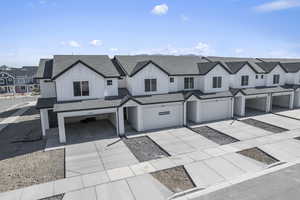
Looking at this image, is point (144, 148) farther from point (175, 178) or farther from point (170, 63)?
point (170, 63)

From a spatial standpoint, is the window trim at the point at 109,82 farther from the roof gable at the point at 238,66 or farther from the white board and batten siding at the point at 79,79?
the roof gable at the point at 238,66

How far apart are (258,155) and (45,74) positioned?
1969 centimetres

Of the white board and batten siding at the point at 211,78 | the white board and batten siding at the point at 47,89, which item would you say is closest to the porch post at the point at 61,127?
the white board and batten siding at the point at 47,89

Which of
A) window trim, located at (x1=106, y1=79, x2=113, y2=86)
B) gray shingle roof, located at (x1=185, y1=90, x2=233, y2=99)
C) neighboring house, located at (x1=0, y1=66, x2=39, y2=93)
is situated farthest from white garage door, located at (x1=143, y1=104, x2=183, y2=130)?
neighboring house, located at (x1=0, y1=66, x2=39, y2=93)

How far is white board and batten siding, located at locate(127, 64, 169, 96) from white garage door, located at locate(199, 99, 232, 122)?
15.7ft

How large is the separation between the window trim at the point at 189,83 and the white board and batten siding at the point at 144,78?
287cm

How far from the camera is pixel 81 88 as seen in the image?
695 inches

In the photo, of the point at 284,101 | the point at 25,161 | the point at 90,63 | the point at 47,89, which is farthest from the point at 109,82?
the point at 284,101

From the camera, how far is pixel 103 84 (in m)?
18.3

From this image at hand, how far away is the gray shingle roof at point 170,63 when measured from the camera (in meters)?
21.2

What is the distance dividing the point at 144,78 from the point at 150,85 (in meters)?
0.98

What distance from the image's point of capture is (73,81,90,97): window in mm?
17438

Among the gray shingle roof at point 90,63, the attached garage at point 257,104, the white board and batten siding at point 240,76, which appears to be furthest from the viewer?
the attached garage at point 257,104

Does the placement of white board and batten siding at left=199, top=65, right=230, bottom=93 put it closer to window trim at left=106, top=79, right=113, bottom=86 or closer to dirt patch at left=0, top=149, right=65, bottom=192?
window trim at left=106, top=79, right=113, bottom=86
